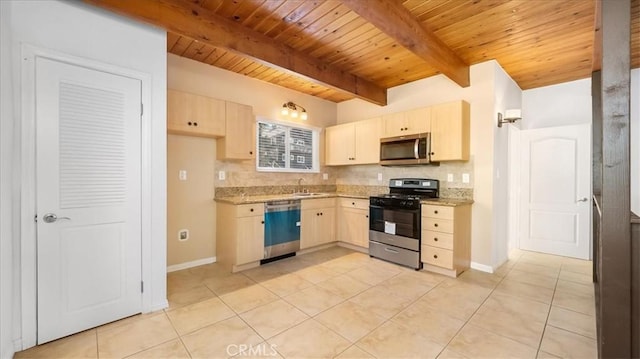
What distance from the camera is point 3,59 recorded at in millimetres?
1682

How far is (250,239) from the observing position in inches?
134

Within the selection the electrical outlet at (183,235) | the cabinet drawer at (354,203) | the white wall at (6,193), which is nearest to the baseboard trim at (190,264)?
the electrical outlet at (183,235)

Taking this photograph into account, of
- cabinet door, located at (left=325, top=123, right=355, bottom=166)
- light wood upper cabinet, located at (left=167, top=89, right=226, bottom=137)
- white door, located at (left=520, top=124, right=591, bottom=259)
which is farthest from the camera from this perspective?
cabinet door, located at (left=325, top=123, right=355, bottom=166)

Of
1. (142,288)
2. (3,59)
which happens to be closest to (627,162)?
(142,288)

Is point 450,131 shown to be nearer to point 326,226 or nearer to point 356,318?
point 326,226

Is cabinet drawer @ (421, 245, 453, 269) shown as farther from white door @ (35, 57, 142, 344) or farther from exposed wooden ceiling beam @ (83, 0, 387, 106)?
white door @ (35, 57, 142, 344)

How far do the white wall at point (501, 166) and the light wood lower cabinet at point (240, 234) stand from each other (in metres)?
3.04

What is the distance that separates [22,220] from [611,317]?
3.70 metres

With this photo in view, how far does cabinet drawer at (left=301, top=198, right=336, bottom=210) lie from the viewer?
4.02 metres

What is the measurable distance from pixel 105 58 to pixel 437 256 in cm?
387

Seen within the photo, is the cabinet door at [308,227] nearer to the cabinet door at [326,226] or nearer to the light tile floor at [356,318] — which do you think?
the cabinet door at [326,226]

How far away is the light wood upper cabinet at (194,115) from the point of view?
3.05 m

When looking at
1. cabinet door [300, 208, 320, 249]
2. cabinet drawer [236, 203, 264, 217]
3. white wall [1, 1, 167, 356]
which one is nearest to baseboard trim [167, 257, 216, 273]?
cabinet drawer [236, 203, 264, 217]

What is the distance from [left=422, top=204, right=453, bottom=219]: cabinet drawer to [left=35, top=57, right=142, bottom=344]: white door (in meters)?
3.11
